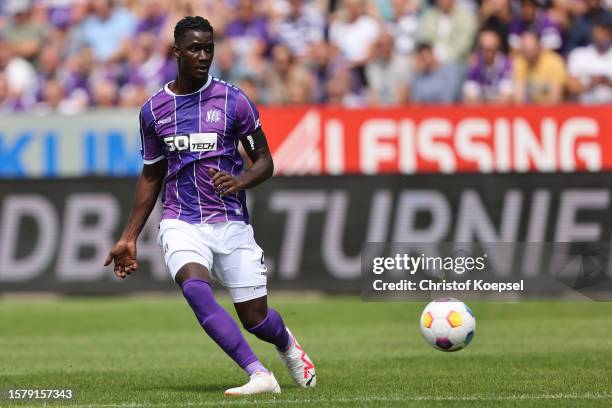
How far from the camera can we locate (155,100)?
353 inches

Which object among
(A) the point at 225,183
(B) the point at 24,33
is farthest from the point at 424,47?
(A) the point at 225,183

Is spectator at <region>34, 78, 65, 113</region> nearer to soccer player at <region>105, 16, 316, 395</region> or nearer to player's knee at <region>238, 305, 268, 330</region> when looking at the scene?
soccer player at <region>105, 16, 316, 395</region>

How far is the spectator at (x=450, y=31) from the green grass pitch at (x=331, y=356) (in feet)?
16.3

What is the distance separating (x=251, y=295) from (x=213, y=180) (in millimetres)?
827

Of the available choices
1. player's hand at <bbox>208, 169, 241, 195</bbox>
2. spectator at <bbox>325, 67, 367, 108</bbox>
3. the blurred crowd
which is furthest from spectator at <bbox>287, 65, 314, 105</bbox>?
player's hand at <bbox>208, 169, 241, 195</bbox>

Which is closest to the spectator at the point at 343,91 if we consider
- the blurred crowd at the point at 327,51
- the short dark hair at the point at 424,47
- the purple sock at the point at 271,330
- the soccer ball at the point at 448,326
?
the blurred crowd at the point at 327,51

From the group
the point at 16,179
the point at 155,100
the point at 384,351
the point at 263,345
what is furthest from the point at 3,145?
the point at 155,100

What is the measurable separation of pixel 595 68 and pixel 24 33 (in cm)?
1001

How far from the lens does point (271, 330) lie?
8.95m

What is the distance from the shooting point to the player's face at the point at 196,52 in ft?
28.4

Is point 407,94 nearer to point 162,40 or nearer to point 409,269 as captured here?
point 162,40

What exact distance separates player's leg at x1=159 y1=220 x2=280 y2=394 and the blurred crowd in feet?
39.6

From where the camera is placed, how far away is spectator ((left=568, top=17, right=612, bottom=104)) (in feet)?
65.4

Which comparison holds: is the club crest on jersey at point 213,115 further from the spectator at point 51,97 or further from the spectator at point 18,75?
the spectator at point 18,75
